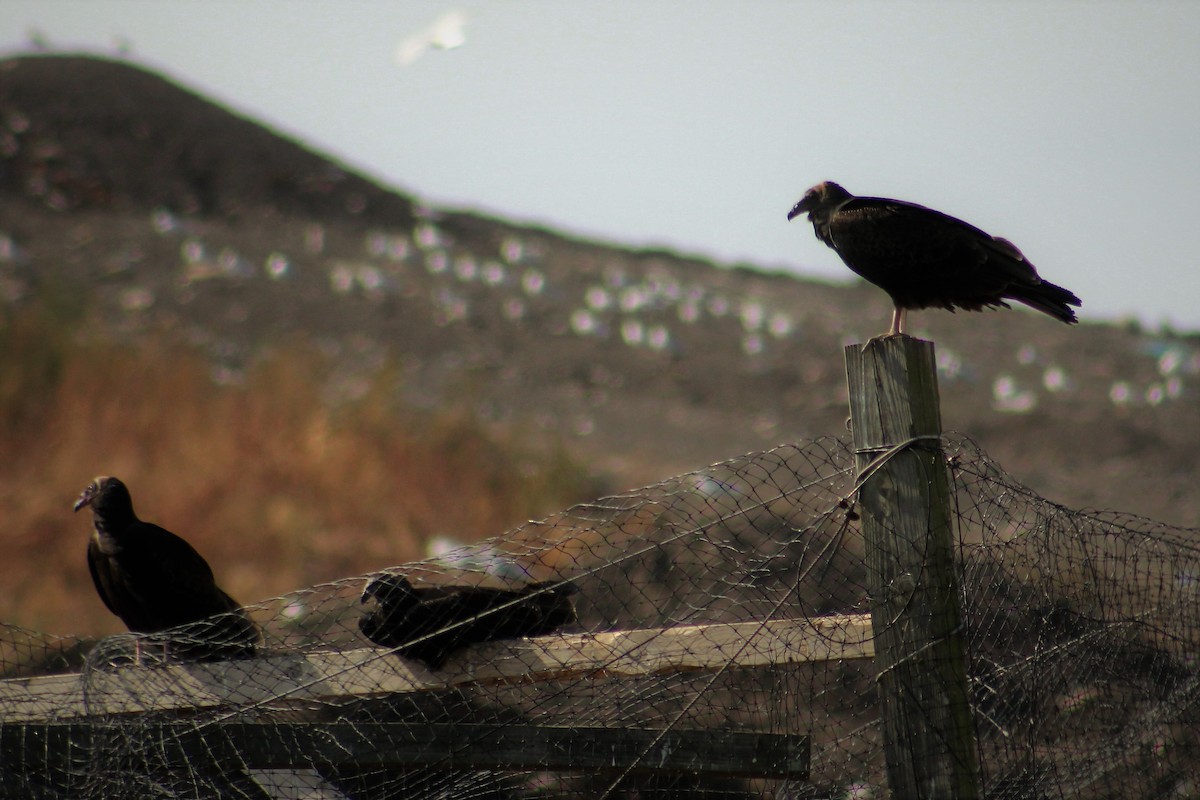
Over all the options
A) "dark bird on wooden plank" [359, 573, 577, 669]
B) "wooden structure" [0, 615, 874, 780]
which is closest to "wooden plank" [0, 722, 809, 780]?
"wooden structure" [0, 615, 874, 780]

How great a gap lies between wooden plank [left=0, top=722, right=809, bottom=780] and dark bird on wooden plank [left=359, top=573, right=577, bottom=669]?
25cm

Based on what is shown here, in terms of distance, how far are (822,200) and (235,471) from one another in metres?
8.93

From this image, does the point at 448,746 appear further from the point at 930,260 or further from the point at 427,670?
the point at 930,260

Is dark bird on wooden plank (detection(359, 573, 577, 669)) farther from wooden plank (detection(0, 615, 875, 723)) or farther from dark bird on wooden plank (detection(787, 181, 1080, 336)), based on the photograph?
dark bird on wooden plank (detection(787, 181, 1080, 336))

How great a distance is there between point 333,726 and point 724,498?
19.1ft

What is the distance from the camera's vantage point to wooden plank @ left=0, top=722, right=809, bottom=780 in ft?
10.0

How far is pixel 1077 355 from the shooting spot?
67.5 feet

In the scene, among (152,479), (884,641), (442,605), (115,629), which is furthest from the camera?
(152,479)

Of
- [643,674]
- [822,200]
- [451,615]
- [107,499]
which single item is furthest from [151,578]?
[822,200]

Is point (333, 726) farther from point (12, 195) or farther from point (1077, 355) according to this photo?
point (12, 195)

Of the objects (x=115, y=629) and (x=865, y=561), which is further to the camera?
(x=115, y=629)

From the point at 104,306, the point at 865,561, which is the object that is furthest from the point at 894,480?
the point at 104,306

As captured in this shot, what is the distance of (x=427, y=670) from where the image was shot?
326cm

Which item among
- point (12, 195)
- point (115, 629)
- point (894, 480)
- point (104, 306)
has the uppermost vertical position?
point (12, 195)
